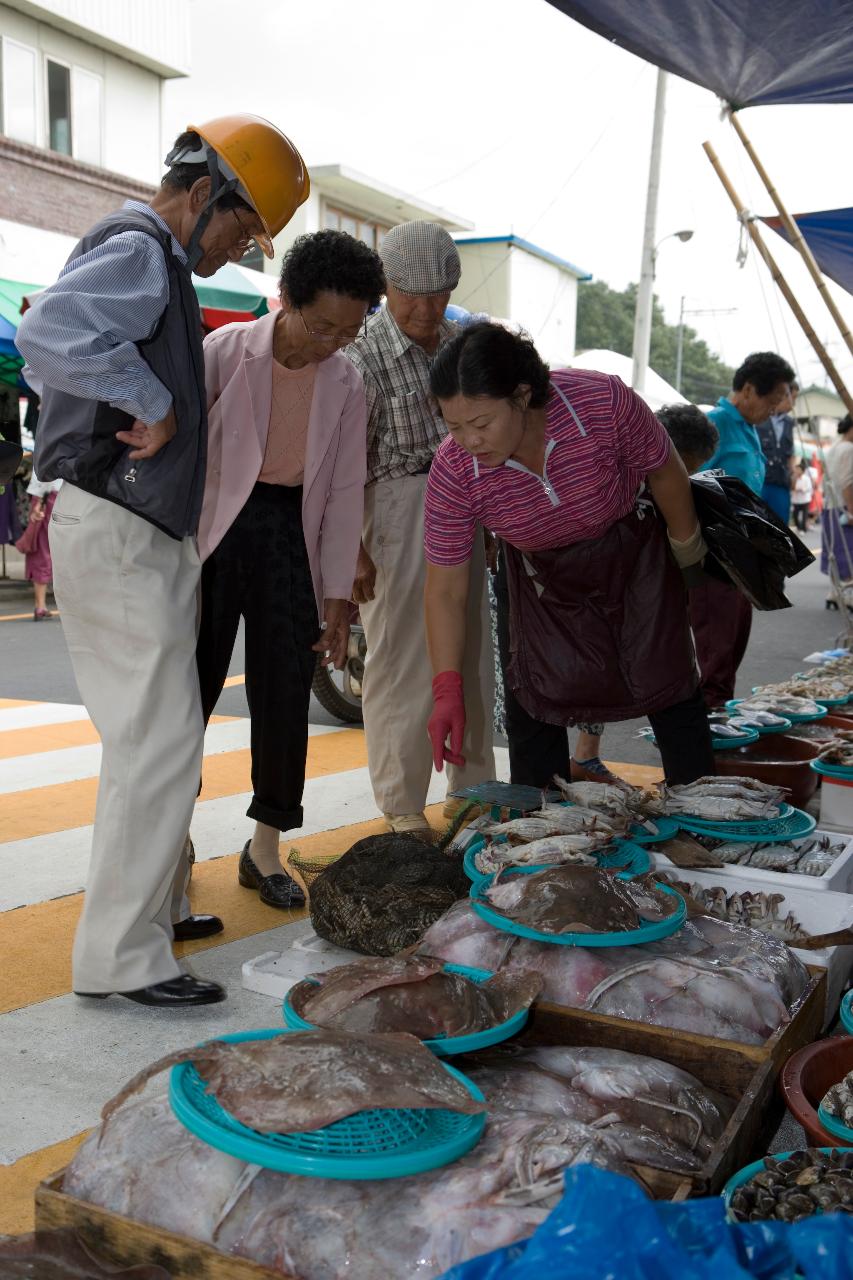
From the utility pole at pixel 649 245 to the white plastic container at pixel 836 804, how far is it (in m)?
17.0

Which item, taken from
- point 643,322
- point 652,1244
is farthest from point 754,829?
point 643,322

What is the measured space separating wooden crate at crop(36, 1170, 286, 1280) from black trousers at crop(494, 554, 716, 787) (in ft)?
7.92

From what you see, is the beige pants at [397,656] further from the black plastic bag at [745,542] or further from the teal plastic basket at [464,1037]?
the teal plastic basket at [464,1037]

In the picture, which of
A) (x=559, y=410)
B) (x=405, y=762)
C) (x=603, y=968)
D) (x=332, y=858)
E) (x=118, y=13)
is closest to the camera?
(x=603, y=968)

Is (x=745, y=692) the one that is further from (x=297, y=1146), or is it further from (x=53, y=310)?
(x=297, y=1146)

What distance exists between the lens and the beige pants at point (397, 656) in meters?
4.46

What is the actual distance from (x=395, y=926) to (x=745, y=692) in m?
6.05

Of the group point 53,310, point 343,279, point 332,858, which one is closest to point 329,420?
Answer: point 343,279

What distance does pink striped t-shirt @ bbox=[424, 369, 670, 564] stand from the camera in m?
3.46

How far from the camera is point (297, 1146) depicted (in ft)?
5.46

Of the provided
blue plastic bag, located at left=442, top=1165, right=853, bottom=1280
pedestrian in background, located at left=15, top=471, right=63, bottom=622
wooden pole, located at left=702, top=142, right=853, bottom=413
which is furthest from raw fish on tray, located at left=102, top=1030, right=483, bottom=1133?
pedestrian in background, located at left=15, top=471, right=63, bottom=622

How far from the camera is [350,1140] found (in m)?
1.68

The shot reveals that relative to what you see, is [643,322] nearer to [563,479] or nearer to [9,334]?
[9,334]

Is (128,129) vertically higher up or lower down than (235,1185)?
higher up
